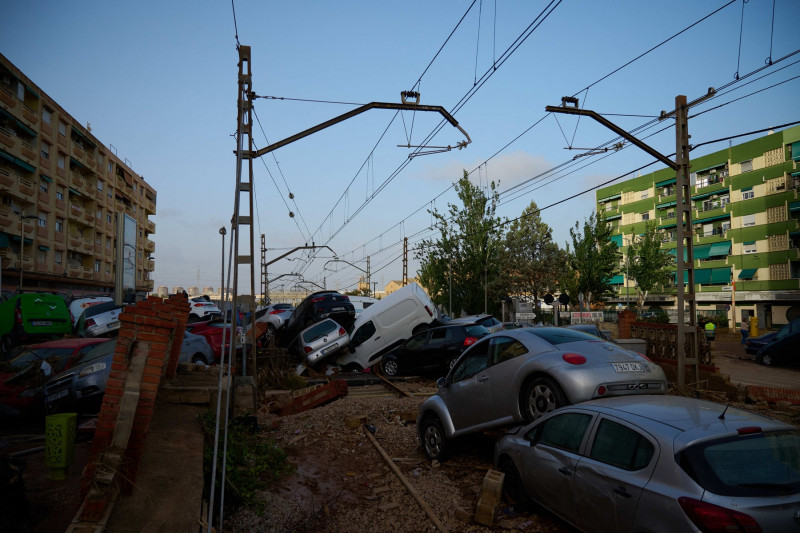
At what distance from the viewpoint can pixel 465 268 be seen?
112ft

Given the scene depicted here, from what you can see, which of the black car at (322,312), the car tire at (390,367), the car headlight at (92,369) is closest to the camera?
the car headlight at (92,369)

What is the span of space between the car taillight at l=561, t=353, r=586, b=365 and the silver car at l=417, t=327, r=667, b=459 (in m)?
0.01

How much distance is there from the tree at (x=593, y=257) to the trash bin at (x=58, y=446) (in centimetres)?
3808

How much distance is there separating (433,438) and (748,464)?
4.47m

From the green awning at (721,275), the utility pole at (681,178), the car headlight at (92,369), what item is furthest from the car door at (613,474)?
the green awning at (721,275)

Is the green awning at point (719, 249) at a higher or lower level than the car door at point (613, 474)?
higher

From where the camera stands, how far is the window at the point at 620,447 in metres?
3.83

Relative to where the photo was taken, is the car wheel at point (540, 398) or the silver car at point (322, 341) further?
the silver car at point (322, 341)

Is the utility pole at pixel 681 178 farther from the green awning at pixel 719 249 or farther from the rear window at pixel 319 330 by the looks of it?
the green awning at pixel 719 249

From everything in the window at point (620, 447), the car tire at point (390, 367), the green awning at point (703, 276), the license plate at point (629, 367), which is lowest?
the car tire at point (390, 367)

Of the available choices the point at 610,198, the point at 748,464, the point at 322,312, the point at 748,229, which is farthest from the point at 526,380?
the point at 610,198

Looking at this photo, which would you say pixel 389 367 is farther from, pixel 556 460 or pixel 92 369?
pixel 556 460

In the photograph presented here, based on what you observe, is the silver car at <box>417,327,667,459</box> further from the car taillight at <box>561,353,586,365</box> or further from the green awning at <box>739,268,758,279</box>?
the green awning at <box>739,268,758,279</box>

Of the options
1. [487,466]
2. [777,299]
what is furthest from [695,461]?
[777,299]
